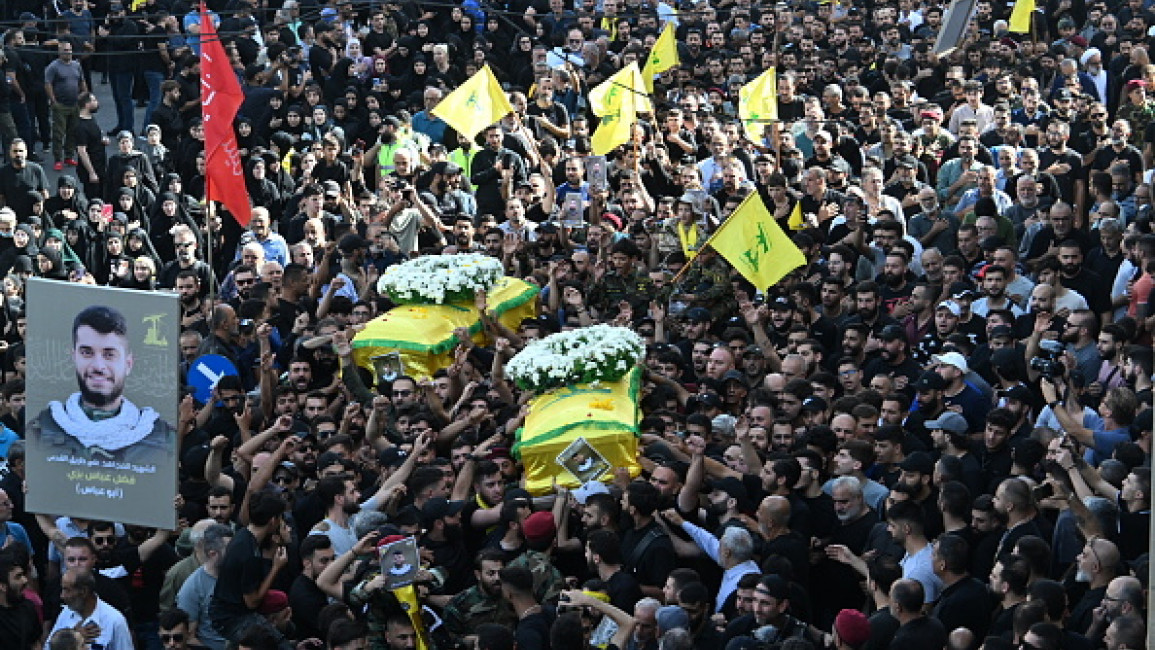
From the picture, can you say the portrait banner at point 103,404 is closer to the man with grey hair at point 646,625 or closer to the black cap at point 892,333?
the man with grey hair at point 646,625

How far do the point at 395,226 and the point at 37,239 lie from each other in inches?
135

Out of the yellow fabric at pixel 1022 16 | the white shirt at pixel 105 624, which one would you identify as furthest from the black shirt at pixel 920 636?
the yellow fabric at pixel 1022 16

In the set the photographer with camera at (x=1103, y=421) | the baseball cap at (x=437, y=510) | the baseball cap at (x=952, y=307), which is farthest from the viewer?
the baseball cap at (x=952, y=307)

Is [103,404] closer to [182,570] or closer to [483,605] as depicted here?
[182,570]

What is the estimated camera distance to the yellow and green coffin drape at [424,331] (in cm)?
1631

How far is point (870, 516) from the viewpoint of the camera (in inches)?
487

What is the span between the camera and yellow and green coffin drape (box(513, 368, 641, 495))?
45.3 feet

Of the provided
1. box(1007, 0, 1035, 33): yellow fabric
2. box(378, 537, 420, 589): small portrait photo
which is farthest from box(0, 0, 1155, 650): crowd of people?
box(1007, 0, 1035, 33): yellow fabric

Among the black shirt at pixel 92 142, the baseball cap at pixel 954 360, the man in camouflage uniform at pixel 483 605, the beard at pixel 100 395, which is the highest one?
the beard at pixel 100 395

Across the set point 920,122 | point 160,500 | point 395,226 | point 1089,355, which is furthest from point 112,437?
point 920,122

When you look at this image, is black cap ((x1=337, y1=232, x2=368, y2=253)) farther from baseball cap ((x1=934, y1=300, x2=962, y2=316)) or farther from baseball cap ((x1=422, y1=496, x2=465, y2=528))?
baseball cap ((x1=422, y1=496, x2=465, y2=528))

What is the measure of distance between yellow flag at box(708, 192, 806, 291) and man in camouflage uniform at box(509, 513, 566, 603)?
4.55 meters

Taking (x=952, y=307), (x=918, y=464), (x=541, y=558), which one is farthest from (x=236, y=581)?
(x=952, y=307)

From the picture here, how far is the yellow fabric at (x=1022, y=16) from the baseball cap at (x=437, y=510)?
1401cm
